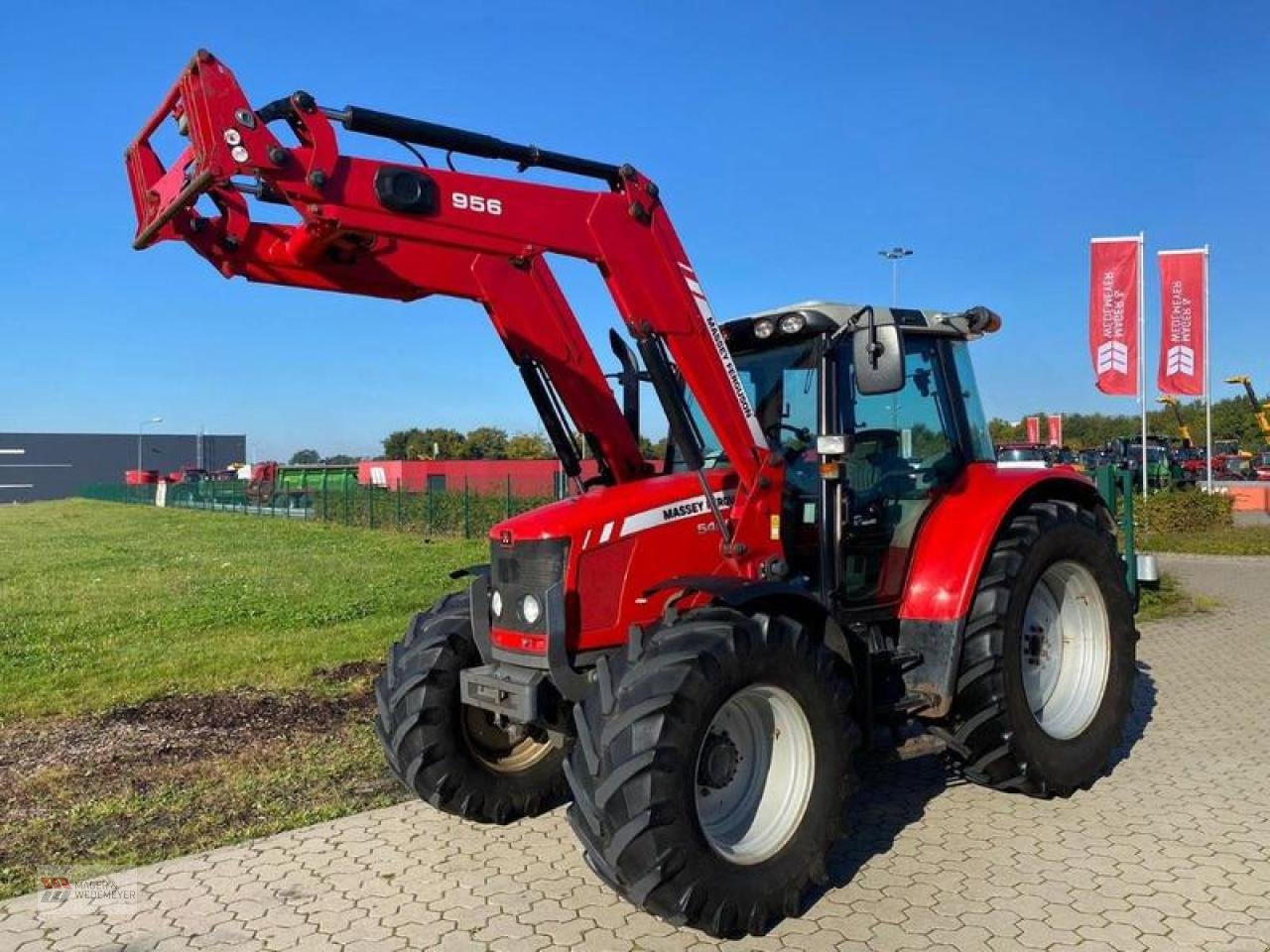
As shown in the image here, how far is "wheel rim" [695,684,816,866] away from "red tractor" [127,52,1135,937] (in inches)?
0.5

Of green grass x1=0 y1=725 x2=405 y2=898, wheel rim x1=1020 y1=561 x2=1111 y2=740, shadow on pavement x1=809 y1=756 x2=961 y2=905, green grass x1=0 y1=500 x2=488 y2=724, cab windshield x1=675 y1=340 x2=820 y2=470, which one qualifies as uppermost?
cab windshield x1=675 y1=340 x2=820 y2=470

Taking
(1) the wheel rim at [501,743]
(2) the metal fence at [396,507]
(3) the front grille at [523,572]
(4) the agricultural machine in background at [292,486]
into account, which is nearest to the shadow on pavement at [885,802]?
(1) the wheel rim at [501,743]

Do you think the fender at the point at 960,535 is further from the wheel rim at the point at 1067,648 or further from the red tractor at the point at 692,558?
the wheel rim at the point at 1067,648

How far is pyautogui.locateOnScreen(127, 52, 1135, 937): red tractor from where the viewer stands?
144 inches

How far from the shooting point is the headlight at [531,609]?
428 centimetres

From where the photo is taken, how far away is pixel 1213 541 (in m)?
18.4

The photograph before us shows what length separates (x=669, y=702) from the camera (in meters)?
3.59

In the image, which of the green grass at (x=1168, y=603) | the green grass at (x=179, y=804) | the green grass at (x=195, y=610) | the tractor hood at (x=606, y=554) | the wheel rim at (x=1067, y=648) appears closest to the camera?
the tractor hood at (x=606, y=554)

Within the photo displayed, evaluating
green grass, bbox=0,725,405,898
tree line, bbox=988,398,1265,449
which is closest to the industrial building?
tree line, bbox=988,398,1265,449

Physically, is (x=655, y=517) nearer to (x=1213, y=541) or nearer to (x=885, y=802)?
(x=885, y=802)

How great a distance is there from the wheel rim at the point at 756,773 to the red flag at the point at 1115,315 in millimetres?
17614

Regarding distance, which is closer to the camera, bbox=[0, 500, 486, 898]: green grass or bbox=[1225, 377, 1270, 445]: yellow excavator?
bbox=[0, 500, 486, 898]: green grass

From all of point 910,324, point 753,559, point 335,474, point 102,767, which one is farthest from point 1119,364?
point 335,474

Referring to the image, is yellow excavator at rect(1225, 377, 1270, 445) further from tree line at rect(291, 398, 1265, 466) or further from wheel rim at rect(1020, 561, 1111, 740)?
wheel rim at rect(1020, 561, 1111, 740)
